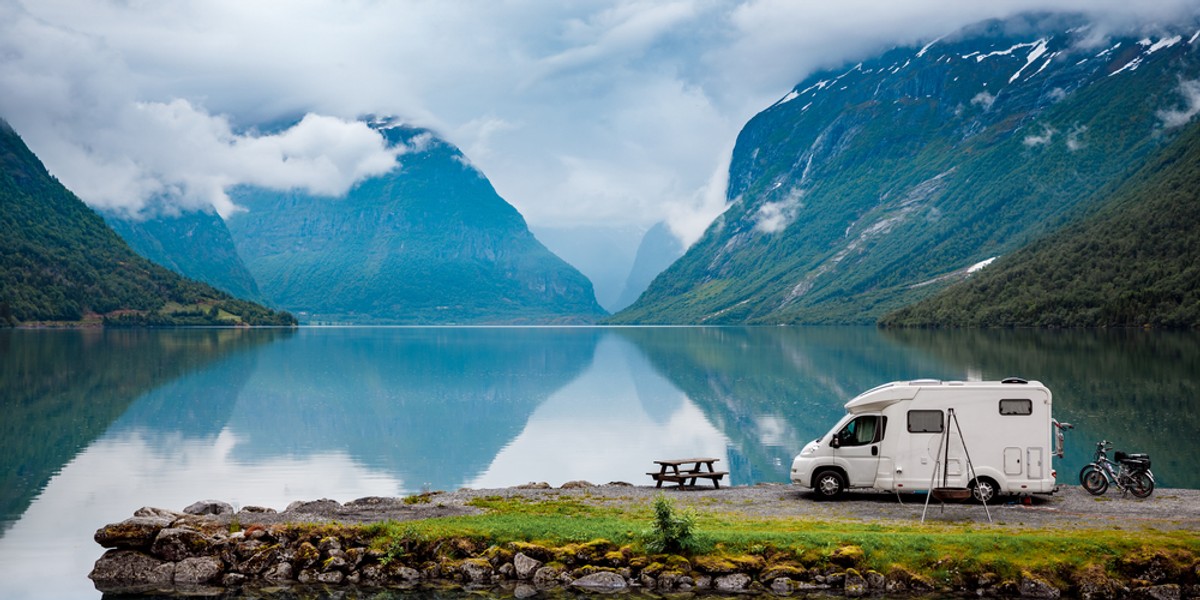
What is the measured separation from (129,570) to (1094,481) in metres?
26.5

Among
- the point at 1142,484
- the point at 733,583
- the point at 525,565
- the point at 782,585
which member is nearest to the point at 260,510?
the point at 525,565

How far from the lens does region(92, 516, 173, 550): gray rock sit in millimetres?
22281

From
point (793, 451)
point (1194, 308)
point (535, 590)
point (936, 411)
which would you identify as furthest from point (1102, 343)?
point (535, 590)

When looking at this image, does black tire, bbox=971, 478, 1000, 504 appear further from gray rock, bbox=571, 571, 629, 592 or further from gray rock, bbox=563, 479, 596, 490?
gray rock, bbox=563, 479, 596, 490

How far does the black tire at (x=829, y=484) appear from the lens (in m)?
27.4

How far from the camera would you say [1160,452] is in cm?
3850

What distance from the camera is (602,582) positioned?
20641 mm

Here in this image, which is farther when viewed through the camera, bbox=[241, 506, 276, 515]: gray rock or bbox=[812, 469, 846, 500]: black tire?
bbox=[812, 469, 846, 500]: black tire

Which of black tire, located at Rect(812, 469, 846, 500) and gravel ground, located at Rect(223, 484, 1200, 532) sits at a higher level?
black tire, located at Rect(812, 469, 846, 500)

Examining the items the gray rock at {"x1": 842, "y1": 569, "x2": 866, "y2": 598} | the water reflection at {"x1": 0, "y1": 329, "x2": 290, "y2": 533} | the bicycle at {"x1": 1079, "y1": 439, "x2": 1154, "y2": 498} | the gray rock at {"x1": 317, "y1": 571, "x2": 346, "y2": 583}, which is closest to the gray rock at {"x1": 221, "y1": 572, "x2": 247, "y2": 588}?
the gray rock at {"x1": 317, "y1": 571, "x2": 346, "y2": 583}

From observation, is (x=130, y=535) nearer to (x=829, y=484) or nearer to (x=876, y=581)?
(x=876, y=581)

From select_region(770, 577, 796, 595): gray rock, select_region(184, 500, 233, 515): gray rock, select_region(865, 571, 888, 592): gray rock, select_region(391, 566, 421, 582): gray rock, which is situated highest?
select_region(184, 500, 233, 515): gray rock

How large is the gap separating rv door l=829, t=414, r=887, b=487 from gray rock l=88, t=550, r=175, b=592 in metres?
17.9

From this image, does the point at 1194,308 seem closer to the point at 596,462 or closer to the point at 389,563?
the point at 596,462
